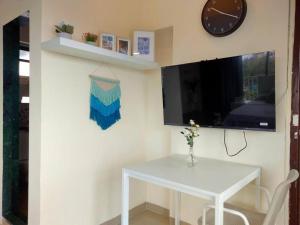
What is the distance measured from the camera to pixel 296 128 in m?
1.70

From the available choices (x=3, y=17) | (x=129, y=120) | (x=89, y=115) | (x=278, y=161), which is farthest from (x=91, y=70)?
(x=278, y=161)

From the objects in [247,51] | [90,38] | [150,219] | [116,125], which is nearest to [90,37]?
[90,38]

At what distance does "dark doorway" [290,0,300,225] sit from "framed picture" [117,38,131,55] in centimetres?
150

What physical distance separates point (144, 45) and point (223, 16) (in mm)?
848

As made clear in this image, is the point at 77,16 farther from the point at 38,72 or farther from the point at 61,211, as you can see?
the point at 61,211

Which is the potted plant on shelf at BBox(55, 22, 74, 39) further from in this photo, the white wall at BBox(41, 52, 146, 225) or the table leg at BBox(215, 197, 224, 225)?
the table leg at BBox(215, 197, 224, 225)

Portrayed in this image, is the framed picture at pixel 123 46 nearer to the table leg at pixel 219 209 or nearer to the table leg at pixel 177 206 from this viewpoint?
the table leg at pixel 177 206

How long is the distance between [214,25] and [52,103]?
1575 millimetres

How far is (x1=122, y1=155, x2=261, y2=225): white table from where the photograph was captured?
1353mm

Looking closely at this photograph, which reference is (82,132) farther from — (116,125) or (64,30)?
(64,30)

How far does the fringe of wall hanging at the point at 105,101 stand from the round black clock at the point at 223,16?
1.07 meters

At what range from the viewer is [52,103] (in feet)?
6.27

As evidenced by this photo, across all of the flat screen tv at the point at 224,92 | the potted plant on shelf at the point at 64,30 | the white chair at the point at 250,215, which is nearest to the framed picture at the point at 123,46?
the flat screen tv at the point at 224,92

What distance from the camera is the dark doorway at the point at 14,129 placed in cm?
232
